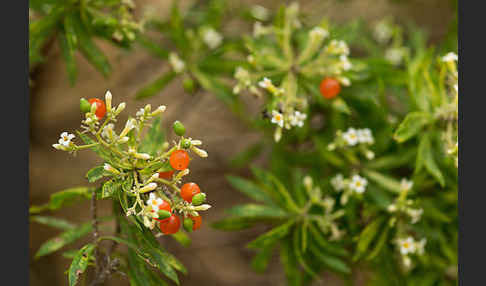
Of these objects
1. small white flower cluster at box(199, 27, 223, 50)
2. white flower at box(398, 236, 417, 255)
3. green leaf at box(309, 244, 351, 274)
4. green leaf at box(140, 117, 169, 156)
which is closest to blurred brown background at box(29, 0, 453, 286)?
small white flower cluster at box(199, 27, 223, 50)

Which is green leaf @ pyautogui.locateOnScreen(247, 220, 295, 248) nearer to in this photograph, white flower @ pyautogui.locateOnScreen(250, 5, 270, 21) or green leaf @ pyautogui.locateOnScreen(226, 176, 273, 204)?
green leaf @ pyautogui.locateOnScreen(226, 176, 273, 204)

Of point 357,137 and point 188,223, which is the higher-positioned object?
point 357,137

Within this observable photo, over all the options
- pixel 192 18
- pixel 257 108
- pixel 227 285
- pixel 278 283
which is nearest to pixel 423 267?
pixel 278 283

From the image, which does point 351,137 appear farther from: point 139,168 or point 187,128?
point 187,128

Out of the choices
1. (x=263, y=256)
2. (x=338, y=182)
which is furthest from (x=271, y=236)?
(x=338, y=182)

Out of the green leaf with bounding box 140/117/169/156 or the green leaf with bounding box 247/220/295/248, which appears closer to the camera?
the green leaf with bounding box 140/117/169/156

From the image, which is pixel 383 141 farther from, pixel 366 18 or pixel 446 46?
pixel 366 18
